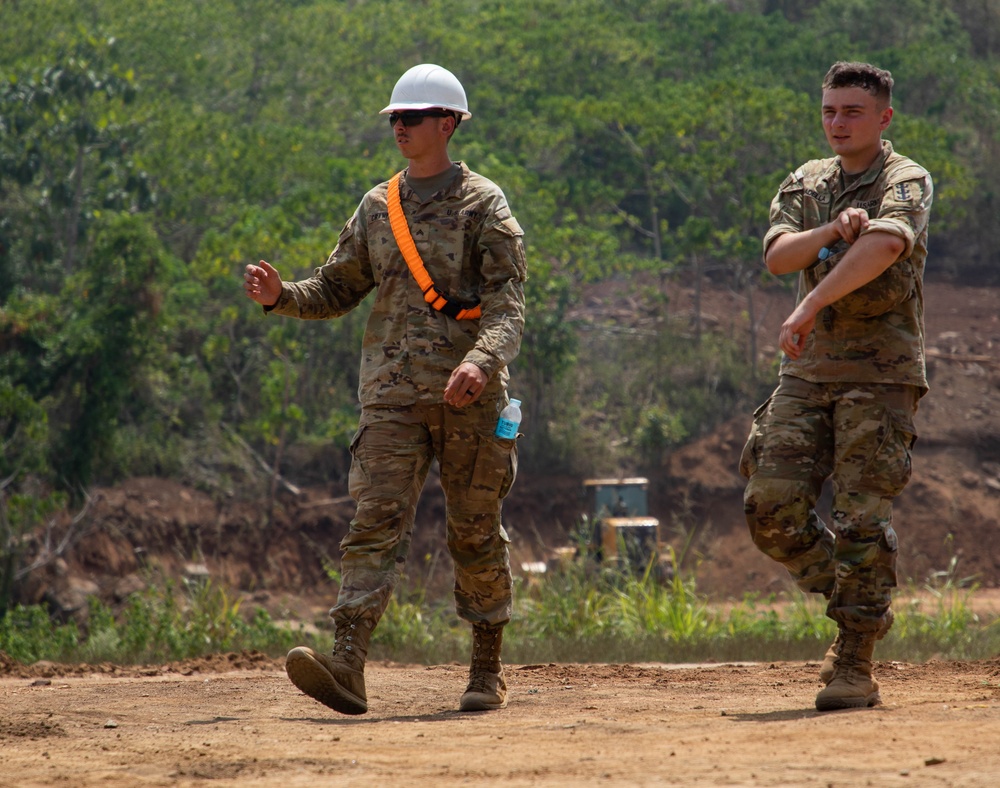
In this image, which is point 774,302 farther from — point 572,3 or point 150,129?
point 150,129

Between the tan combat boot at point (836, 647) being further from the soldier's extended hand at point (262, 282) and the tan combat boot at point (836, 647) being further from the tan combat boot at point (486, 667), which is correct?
the soldier's extended hand at point (262, 282)

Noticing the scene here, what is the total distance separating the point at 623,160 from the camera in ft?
77.5

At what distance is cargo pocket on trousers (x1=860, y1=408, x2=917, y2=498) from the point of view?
15.5 feet

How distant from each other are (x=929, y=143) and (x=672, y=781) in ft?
63.9

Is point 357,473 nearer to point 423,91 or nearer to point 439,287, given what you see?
point 439,287

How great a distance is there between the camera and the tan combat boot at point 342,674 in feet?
15.4

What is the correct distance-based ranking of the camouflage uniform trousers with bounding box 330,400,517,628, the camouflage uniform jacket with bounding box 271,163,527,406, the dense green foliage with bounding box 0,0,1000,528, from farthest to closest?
the dense green foliage with bounding box 0,0,1000,528 → the camouflage uniform jacket with bounding box 271,163,527,406 → the camouflage uniform trousers with bounding box 330,400,517,628

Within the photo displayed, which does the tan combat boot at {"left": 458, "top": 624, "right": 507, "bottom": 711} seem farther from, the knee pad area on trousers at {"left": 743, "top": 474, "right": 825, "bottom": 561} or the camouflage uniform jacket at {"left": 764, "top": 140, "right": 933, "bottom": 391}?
the camouflage uniform jacket at {"left": 764, "top": 140, "right": 933, "bottom": 391}

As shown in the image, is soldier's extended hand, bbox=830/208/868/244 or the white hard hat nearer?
soldier's extended hand, bbox=830/208/868/244

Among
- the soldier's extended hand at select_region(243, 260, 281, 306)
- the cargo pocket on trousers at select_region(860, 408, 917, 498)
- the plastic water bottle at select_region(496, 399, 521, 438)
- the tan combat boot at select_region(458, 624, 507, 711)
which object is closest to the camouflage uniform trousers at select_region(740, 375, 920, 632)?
the cargo pocket on trousers at select_region(860, 408, 917, 498)

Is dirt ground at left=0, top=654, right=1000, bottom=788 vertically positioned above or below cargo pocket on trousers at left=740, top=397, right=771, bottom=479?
below

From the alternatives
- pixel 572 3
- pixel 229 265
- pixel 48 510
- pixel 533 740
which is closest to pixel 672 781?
pixel 533 740

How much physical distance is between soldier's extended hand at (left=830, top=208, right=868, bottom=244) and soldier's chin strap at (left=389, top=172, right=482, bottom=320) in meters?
1.35

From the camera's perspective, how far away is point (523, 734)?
4.30m
